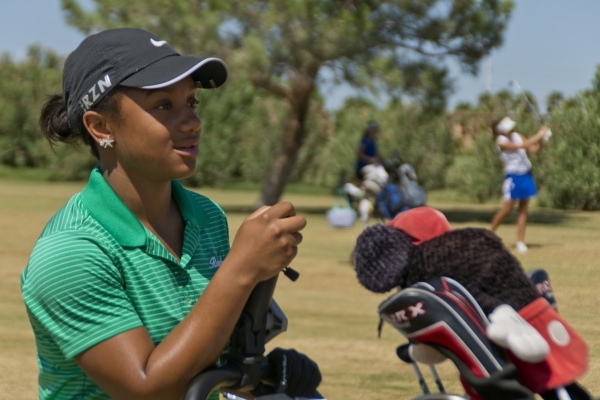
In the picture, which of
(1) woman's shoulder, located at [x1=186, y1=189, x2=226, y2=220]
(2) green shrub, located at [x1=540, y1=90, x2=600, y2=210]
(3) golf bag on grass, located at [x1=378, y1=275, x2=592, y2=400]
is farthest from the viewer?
(2) green shrub, located at [x1=540, y1=90, x2=600, y2=210]

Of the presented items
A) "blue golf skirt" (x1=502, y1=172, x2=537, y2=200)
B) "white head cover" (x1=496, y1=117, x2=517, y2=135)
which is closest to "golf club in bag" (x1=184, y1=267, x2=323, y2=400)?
"blue golf skirt" (x1=502, y1=172, x2=537, y2=200)

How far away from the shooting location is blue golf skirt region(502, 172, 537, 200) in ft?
35.8

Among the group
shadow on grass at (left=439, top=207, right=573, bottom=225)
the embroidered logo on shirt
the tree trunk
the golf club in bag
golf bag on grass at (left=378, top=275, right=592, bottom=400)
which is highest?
golf bag on grass at (left=378, top=275, right=592, bottom=400)

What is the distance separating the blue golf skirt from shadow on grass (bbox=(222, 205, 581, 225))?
216 millimetres

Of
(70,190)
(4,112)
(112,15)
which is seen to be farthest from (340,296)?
(4,112)

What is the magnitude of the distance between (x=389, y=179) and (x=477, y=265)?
10724mm

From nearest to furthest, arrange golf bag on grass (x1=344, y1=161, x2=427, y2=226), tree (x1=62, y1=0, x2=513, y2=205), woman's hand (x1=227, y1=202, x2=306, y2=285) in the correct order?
woman's hand (x1=227, y1=202, x2=306, y2=285) → golf bag on grass (x1=344, y1=161, x2=427, y2=226) → tree (x1=62, y1=0, x2=513, y2=205)

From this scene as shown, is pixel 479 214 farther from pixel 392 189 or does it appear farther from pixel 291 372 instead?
pixel 291 372

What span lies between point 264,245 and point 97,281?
0.38 m

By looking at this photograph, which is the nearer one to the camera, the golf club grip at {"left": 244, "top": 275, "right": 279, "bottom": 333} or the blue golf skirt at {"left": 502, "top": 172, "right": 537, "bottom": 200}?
the golf club grip at {"left": 244, "top": 275, "right": 279, "bottom": 333}

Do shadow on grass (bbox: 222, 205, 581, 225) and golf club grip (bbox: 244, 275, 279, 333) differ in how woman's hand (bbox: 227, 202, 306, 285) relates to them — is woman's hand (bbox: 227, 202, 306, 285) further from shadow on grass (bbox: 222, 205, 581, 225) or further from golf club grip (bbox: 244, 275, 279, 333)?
shadow on grass (bbox: 222, 205, 581, 225)

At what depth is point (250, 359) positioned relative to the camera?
5.97 feet

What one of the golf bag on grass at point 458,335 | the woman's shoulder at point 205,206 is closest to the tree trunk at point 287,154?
the woman's shoulder at point 205,206

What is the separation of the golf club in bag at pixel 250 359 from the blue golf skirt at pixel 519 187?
9.18 m
